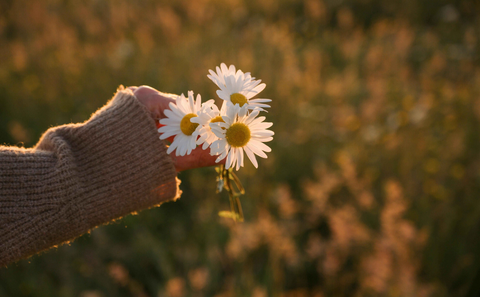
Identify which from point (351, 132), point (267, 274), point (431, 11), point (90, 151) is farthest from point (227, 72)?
point (431, 11)

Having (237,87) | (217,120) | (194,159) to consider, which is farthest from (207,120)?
(194,159)

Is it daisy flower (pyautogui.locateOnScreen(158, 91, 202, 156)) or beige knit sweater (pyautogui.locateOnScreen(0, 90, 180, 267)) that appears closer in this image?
daisy flower (pyautogui.locateOnScreen(158, 91, 202, 156))

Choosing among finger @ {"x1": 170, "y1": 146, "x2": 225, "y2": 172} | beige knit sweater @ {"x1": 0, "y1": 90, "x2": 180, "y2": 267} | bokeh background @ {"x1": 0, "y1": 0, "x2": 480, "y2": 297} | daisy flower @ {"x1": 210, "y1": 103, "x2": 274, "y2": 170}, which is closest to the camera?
daisy flower @ {"x1": 210, "y1": 103, "x2": 274, "y2": 170}

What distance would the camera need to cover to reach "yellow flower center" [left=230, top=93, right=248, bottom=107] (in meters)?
0.88

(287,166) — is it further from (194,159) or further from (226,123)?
(226,123)

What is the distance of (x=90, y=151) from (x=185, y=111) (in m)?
0.42

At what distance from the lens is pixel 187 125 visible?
90 cm

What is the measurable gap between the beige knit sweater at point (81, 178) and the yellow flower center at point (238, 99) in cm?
37

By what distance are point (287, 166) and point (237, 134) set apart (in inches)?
89.1

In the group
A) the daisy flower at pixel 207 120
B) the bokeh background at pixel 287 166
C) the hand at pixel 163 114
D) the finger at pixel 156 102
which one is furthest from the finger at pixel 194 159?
the bokeh background at pixel 287 166

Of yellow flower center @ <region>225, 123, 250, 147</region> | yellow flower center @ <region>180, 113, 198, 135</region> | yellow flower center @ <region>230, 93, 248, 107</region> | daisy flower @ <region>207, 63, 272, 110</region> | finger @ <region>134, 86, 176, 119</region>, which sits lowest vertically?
yellow flower center @ <region>225, 123, 250, 147</region>

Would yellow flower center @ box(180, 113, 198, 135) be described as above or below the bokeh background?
below

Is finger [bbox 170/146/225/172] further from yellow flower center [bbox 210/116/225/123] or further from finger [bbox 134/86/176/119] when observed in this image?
yellow flower center [bbox 210/116/225/123]

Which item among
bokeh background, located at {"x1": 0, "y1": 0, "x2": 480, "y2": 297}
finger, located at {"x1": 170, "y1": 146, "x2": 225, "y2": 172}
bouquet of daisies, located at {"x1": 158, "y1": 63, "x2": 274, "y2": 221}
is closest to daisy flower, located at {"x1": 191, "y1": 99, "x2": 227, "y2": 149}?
bouquet of daisies, located at {"x1": 158, "y1": 63, "x2": 274, "y2": 221}
